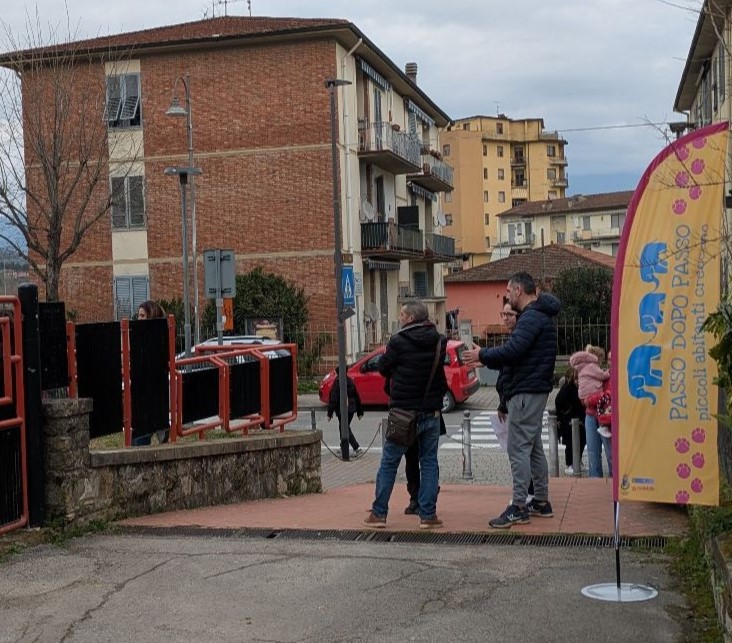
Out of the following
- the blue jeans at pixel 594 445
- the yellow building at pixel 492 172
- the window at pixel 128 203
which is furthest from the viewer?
the yellow building at pixel 492 172

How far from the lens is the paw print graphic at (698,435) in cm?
602

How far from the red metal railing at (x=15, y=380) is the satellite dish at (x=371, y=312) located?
97.3 ft

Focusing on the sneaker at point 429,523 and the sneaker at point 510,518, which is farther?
the sneaker at point 429,523

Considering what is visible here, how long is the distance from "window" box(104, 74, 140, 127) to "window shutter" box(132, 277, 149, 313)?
509 cm

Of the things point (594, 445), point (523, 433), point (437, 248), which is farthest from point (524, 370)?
point (437, 248)

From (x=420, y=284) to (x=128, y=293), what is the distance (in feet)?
50.6

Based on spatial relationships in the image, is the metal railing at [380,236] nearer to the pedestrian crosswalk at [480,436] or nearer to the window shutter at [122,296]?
the window shutter at [122,296]

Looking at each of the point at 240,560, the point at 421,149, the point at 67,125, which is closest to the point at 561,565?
the point at 240,560

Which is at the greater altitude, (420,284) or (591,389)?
(420,284)

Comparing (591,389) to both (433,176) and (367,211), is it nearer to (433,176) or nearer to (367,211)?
(367,211)

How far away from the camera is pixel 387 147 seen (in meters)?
37.9

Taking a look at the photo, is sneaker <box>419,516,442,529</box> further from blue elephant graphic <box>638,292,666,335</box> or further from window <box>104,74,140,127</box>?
window <box>104,74,140,127</box>

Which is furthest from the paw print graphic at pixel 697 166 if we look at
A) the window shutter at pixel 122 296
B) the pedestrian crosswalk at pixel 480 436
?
the window shutter at pixel 122 296

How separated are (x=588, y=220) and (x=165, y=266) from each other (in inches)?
2654
